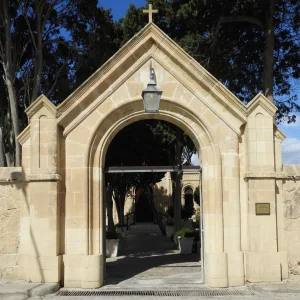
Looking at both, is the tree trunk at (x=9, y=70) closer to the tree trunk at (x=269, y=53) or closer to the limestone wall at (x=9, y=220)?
the limestone wall at (x=9, y=220)

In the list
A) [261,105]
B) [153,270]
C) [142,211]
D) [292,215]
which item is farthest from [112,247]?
[142,211]

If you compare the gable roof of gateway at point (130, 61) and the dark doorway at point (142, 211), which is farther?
the dark doorway at point (142, 211)

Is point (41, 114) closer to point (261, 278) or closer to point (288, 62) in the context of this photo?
point (261, 278)

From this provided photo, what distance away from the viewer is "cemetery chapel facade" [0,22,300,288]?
27.8 feet

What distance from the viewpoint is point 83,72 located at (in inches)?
625

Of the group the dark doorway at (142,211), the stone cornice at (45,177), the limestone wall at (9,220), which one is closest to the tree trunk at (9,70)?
the limestone wall at (9,220)

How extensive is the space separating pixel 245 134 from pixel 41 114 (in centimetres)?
449

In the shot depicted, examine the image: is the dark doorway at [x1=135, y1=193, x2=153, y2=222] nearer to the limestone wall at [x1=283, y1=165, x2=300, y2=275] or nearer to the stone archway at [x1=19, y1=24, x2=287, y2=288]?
the stone archway at [x1=19, y1=24, x2=287, y2=288]

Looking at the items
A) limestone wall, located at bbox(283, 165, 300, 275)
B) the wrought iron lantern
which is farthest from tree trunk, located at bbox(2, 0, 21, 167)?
limestone wall, located at bbox(283, 165, 300, 275)

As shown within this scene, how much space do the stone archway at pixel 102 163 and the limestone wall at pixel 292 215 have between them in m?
0.24

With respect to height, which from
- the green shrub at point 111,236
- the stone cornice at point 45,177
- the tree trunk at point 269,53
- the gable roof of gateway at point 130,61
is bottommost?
the green shrub at point 111,236

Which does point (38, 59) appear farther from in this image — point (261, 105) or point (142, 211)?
point (142, 211)

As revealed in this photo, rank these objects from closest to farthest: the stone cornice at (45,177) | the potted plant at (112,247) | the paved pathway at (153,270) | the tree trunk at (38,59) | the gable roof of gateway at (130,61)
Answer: the stone cornice at (45,177), the gable roof of gateway at (130,61), the paved pathway at (153,270), the potted plant at (112,247), the tree trunk at (38,59)

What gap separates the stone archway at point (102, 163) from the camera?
8.46 meters
